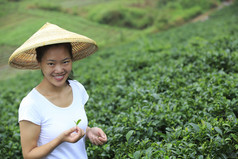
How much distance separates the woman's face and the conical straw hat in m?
0.07

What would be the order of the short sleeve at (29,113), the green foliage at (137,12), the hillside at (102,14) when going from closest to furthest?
A: 1. the short sleeve at (29,113)
2. the hillside at (102,14)
3. the green foliage at (137,12)

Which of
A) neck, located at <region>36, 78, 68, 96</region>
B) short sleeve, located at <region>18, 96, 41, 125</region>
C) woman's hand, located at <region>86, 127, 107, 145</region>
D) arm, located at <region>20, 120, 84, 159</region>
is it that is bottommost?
woman's hand, located at <region>86, 127, 107, 145</region>

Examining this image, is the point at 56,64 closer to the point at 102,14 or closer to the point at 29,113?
the point at 29,113

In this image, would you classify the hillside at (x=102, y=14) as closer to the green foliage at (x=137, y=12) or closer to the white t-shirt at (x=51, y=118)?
the green foliage at (x=137, y=12)

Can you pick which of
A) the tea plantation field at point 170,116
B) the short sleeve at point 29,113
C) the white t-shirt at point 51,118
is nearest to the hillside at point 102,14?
the tea plantation field at point 170,116

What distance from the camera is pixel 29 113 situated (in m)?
1.22

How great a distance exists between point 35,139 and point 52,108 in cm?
19

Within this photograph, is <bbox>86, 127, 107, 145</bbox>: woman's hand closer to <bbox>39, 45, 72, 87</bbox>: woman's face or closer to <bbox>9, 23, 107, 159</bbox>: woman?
<bbox>9, 23, 107, 159</bbox>: woman

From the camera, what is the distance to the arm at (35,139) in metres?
1.22

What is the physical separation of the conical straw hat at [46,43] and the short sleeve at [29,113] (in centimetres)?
30

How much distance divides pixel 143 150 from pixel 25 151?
82cm

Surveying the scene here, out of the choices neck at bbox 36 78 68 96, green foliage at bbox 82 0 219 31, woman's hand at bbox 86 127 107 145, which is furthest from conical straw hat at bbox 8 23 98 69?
green foliage at bbox 82 0 219 31

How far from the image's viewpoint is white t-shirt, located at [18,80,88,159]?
124 cm

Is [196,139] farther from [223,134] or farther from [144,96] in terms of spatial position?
[144,96]
